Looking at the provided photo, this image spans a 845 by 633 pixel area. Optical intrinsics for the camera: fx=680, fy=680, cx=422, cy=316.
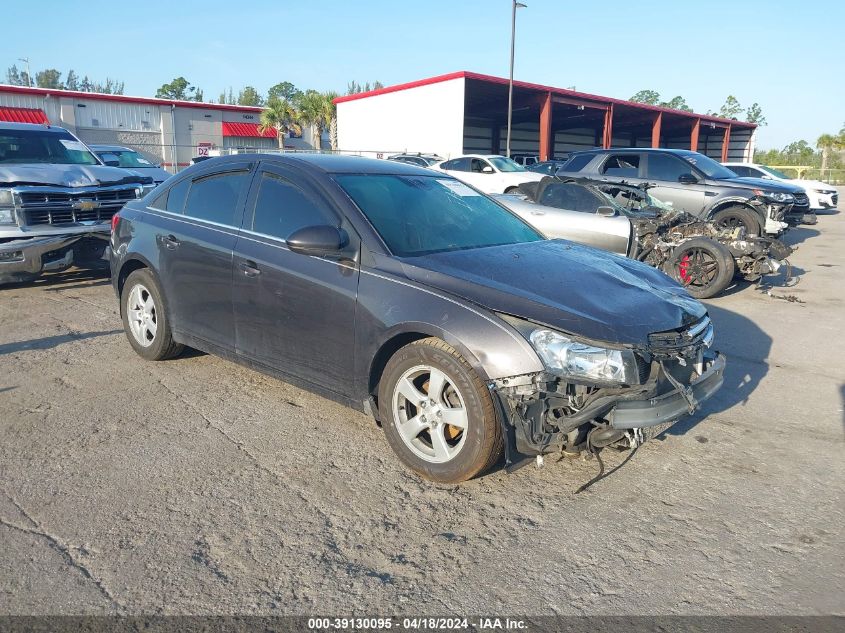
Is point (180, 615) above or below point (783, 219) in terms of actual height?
below

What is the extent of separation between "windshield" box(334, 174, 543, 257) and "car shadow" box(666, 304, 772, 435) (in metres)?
1.66

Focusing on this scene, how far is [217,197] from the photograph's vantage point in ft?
16.3

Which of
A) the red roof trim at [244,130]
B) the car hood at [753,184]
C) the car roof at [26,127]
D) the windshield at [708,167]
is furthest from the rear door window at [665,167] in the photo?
the red roof trim at [244,130]

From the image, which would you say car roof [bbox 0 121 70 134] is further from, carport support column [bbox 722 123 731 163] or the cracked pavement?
carport support column [bbox 722 123 731 163]

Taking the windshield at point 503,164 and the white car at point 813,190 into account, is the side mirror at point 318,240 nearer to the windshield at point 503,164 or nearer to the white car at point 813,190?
the windshield at point 503,164

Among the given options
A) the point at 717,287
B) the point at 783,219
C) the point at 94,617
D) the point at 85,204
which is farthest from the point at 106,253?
the point at 783,219

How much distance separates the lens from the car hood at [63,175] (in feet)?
26.2

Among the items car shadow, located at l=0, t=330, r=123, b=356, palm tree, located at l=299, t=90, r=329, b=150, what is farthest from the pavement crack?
Answer: palm tree, located at l=299, t=90, r=329, b=150

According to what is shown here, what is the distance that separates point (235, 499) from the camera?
340cm

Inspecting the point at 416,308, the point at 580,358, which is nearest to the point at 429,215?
the point at 416,308

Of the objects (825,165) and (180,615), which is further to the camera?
(825,165)

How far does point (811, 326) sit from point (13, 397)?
7650 mm

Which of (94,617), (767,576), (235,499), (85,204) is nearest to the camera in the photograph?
(94,617)

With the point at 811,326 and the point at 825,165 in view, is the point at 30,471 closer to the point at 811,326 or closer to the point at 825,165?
the point at 811,326
